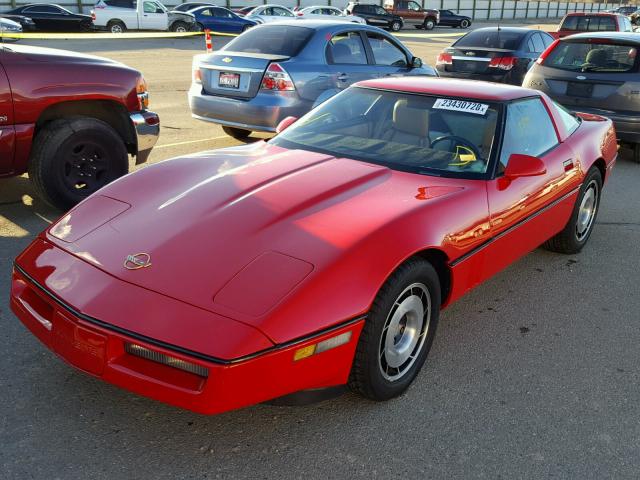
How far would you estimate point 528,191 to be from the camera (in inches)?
151

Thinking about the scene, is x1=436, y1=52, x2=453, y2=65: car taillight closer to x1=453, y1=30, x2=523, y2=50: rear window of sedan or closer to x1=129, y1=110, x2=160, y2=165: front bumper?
x1=453, y1=30, x2=523, y2=50: rear window of sedan

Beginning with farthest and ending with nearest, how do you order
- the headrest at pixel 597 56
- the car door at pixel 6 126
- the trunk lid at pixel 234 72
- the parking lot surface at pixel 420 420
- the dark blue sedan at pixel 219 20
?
1. the dark blue sedan at pixel 219 20
2. the headrest at pixel 597 56
3. the trunk lid at pixel 234 72
4. the car door at pixel 6 126
5. the parking lot surface at pixel 420 420

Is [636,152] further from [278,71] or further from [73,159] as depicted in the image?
[73,159]

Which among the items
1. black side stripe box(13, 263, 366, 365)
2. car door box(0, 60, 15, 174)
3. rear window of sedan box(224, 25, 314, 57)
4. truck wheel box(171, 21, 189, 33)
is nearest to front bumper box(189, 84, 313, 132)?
rear window of sedan box(224, 25, 314, 57)

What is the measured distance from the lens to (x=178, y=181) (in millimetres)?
3340

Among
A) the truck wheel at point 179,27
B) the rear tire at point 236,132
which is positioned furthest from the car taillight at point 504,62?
the truck wheel at point 179,27

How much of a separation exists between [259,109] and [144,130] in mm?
1759

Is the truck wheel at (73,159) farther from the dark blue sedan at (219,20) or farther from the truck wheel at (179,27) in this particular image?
the truck wheel at (179,27)

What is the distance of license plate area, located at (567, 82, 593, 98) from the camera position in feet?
26.2

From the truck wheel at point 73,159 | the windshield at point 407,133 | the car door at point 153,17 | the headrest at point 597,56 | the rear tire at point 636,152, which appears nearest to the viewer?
the windshield at point 407,133

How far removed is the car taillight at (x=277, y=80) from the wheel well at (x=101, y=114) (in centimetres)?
202

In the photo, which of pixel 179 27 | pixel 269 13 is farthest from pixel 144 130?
pixel 269 13

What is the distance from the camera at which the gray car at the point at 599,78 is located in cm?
779

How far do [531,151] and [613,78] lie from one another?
470cm
